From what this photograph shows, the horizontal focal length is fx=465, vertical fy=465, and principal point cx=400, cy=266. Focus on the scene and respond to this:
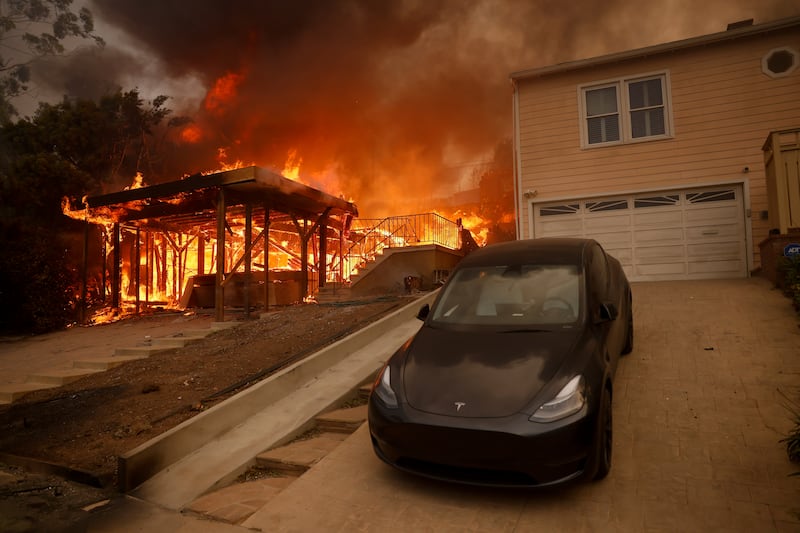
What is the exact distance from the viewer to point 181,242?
766 inches

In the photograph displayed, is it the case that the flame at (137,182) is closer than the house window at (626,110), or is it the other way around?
the house window at (626,110)

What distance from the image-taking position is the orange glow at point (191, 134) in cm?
2828

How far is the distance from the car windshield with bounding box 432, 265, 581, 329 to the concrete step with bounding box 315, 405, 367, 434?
4.65 ft

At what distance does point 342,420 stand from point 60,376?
6005 millimetres

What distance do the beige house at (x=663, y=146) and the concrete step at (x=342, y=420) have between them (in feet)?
31.4

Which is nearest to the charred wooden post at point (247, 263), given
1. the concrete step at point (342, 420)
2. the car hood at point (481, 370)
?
the concrete step at point (342, 420)

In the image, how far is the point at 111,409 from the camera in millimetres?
6074

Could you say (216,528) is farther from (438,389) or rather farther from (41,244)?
(41,244)

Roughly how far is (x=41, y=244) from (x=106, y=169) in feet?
26.9

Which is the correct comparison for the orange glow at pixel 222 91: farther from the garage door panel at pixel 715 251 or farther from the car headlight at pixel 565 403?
the car headlight at pixel 565 403

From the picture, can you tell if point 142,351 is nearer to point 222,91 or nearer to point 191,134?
point 191,134

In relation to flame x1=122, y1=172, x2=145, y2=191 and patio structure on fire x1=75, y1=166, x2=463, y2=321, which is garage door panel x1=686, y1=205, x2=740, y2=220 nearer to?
patio structure on fire x1=75, y1=166, x2=463, y2=321

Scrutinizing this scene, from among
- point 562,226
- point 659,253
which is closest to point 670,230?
point 659,253

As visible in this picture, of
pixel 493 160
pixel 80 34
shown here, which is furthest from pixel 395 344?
pixel 493 160
